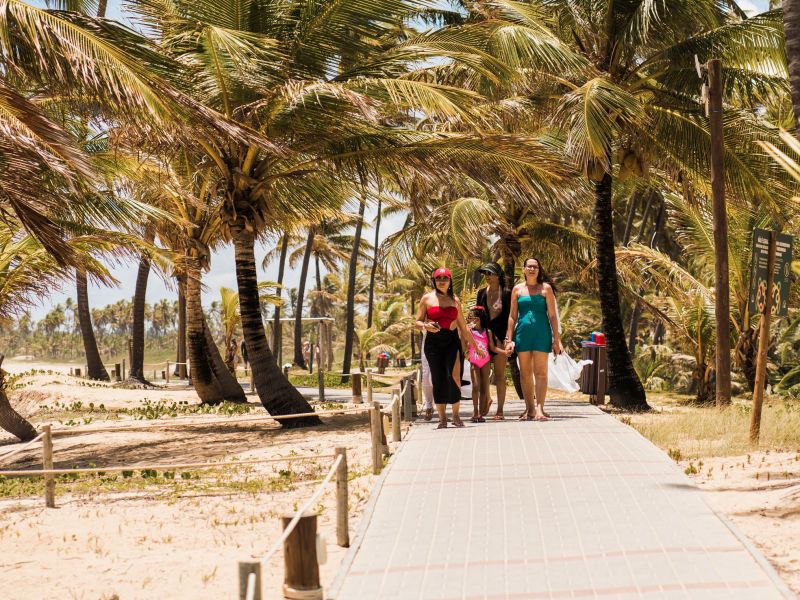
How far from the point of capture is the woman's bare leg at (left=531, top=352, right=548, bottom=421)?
10.5 meters

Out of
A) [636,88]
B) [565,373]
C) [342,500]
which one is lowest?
[342,500]

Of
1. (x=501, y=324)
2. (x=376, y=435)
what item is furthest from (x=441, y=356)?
(x=376, y=435)

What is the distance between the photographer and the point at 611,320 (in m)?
15.2

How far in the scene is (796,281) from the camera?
19.3m

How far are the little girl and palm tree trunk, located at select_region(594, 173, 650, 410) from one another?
4643mm

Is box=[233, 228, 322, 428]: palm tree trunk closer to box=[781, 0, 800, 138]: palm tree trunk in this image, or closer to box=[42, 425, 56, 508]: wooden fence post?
box=[42, 425, 56, 508]: wooden fence post

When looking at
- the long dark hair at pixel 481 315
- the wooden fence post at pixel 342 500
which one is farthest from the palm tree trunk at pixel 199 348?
the wooden fence post at pixel 342 500

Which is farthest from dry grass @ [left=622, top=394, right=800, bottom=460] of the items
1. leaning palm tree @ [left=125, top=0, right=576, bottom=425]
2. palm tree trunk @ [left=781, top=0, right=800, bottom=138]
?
leaning palm tree @ [left=125, top=0, right=576, bottom=425]

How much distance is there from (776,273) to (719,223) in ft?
9.89

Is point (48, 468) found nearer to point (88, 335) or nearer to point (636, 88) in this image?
point (636, 88)

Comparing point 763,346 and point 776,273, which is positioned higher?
point 776,273

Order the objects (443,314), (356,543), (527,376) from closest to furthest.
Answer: (356,543), (443,314), (527,376)

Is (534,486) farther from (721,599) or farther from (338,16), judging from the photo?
(338,16)

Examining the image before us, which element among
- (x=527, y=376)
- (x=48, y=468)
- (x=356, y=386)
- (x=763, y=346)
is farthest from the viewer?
(x=356, y=386)
